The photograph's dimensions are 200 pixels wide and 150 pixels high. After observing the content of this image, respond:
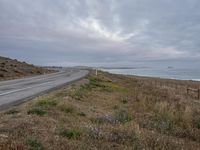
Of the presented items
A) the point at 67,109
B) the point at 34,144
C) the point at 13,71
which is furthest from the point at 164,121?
the point at 13,71

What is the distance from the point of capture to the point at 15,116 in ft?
40.3

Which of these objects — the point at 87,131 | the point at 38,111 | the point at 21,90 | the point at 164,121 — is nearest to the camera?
the point at 87,131

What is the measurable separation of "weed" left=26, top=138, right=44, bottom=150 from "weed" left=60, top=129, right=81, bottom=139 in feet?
4.82

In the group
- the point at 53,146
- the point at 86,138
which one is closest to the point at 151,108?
the point at 86,138

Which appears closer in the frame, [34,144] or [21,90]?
[34,144]

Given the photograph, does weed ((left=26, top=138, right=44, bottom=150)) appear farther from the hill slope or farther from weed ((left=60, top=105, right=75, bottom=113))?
the hill slope

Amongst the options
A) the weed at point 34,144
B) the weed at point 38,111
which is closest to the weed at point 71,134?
the weed at point 34,144

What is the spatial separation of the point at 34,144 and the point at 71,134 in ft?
5.94

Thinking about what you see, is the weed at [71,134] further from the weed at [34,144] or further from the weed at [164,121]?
the weed at [164,121]

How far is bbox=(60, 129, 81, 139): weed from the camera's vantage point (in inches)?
381

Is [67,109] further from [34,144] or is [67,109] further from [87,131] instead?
[34,144]

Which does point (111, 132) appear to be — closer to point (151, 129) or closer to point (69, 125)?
point (69, 125)

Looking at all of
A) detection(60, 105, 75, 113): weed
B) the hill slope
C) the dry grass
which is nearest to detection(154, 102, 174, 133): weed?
the dry grass

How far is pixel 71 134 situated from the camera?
9.79 m
